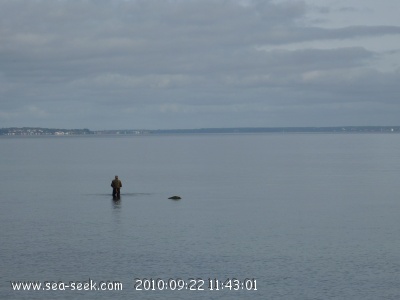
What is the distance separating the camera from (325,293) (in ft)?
117

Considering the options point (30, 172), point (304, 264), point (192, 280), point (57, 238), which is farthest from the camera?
point (30, 172)

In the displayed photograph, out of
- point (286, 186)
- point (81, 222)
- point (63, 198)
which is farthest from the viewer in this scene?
point (286, 186)

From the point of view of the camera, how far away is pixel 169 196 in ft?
251

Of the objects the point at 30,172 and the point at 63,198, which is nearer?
the point at 63,198

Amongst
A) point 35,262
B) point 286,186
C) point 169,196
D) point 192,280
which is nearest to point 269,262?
point 192,280

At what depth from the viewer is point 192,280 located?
125ft

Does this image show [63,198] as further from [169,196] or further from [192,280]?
[192,280]

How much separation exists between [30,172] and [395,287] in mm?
92166

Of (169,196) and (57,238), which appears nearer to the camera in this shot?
(57,238)

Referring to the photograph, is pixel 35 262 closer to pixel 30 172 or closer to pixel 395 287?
pixel 395 287

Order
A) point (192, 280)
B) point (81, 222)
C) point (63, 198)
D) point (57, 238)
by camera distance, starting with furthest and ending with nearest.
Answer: point (63, 198) < point (81, 222) < point (57, 238) < point (192, 280)

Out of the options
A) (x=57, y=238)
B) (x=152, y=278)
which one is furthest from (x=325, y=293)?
(x=57, y=238)

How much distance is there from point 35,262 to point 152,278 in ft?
25.0

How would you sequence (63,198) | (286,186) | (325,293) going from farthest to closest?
(286,186) → (63,198) → (325,293)
